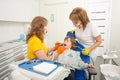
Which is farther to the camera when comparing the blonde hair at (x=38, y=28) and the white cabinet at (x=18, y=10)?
the white cabinet at (x=18, y=10)

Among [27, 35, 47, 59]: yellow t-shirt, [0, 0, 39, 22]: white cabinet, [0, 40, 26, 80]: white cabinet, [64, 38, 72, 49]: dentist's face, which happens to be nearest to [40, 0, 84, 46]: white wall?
[0, 0, 39, 22]: white cabinet

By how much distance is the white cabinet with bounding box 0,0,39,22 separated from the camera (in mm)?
2004

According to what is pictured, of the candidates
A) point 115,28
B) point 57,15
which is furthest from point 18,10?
point 115,28

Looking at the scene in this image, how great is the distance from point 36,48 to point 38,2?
1.94 metres

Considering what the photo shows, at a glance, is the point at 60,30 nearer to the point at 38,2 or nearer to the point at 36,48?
the point at 38,2

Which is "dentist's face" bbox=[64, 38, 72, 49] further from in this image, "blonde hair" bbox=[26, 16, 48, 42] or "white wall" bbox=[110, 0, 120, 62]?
"white wall" bbox=[110, 0, 120, 62]

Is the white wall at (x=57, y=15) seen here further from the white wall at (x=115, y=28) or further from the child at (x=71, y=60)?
the child at (x=71, y=60)

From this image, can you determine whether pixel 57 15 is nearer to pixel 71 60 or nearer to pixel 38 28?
pixel 38 28

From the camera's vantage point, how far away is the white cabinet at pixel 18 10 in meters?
2.00

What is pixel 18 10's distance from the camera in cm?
237

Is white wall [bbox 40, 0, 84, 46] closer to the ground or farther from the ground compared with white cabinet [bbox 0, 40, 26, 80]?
farther from the ground

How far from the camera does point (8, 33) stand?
225 centimetres

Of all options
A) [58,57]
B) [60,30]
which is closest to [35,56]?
[58,57]

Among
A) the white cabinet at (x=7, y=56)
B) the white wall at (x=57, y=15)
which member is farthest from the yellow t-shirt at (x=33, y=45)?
the white wall at (x=57, y=15)
